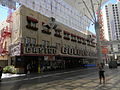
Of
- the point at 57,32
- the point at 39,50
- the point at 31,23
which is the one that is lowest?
the point at 39,50

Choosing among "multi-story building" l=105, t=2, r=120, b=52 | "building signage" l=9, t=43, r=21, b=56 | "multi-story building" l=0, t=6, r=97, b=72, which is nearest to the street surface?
"building signage" l=9, t=43, r=21, b=56

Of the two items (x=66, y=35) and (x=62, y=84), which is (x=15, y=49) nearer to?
(x=62, y=84)

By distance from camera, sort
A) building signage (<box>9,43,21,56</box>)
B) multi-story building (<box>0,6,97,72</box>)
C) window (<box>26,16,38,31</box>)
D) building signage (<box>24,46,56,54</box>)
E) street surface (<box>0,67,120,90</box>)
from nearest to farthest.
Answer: street surface (<box>0,67,120,90</box>) < building signage (<box>9,43,21,56</box>) < building signage (<box>24,46,56,54</box>) < multi-story building (<box>0,6,97,72</box>) < window (<box>26,16,38,31</box>)

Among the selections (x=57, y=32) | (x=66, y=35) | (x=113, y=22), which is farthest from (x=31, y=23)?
(x=113, y=22)

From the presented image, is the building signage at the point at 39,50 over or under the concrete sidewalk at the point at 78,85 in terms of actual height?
over

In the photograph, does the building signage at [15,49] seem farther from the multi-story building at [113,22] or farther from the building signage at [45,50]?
the multi-story building at [113,22]

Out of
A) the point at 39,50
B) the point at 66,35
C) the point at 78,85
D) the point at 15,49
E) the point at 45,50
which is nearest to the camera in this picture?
the point at 78,85

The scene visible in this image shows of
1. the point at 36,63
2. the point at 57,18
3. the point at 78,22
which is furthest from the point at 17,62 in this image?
the point at 78,22

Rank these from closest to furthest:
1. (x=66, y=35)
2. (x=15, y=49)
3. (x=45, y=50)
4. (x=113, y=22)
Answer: (x=15, y=49)
(x=45, y=50)
(x=66, y=35)
(x=113, y=22)

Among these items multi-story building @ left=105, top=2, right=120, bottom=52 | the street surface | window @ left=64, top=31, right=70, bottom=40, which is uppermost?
multi-story building @ left=105, top=2, right=120, bottom=52

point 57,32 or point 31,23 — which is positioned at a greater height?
point 31,23

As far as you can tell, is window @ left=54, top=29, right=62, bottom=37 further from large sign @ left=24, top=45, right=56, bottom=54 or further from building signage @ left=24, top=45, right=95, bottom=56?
large sign @ left=24, top=45, right=56, bottom=54

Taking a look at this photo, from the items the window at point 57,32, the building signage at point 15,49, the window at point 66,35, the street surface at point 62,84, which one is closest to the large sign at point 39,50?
the building signage at point 15,49

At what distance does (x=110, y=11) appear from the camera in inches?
2073
